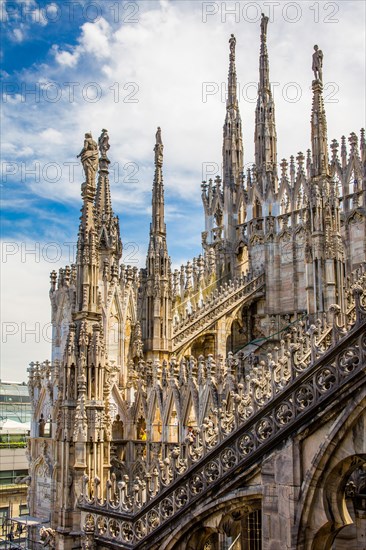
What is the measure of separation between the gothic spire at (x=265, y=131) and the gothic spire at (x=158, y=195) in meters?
8.43

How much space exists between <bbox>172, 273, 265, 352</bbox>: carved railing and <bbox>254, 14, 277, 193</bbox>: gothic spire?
5686 millimetres

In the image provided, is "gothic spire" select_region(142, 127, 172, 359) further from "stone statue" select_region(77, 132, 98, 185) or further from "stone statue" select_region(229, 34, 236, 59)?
"stone statue" select_region(229, 34, 236, 59)

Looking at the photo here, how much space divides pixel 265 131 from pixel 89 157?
18040 millimetres

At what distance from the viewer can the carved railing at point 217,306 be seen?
25.1m

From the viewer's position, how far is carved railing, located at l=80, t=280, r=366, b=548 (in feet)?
31.5

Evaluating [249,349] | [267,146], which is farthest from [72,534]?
[267,146]

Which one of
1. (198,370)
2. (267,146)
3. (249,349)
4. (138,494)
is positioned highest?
(267,146)

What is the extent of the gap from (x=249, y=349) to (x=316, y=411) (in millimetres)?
18188

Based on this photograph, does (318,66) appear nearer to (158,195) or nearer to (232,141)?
(158,195)

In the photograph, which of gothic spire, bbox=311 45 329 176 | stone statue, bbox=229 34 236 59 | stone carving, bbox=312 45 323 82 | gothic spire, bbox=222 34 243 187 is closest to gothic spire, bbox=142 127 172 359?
gothic spire, bbox=311 45 329 176

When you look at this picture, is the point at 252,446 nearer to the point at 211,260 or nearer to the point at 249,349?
the point at 249,349

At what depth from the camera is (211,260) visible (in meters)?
31.6

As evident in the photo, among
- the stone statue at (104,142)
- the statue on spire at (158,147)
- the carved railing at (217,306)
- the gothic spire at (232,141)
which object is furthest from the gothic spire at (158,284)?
the gothic spire at (232,141)

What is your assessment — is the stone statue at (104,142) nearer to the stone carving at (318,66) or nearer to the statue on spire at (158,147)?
the statue on spire at (158,147)
